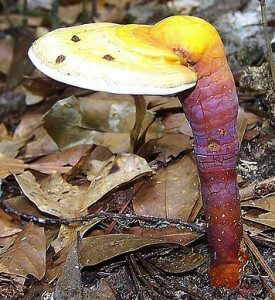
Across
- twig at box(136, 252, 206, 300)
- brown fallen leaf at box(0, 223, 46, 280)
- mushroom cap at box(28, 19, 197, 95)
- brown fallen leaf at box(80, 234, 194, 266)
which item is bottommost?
twig at box(136, 252, 206, 300)

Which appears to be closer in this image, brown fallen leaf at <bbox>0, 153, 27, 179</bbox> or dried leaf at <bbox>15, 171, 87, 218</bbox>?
dried leaf at <bbox>15, 171, 87, 218</bbox>

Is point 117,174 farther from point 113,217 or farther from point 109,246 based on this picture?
point 109,246

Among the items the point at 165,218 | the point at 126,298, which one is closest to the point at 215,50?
the point at 165,218

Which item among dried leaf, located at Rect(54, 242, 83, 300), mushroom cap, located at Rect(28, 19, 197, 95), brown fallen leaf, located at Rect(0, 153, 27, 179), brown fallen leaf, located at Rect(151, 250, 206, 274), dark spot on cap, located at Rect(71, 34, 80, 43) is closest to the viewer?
mushroom cap, located at Rect(28, 19, 197, 95)

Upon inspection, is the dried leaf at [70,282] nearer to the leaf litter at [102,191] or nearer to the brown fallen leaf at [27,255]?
the leaf litter at [102,191]

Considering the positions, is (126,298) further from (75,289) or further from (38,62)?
(38,62)

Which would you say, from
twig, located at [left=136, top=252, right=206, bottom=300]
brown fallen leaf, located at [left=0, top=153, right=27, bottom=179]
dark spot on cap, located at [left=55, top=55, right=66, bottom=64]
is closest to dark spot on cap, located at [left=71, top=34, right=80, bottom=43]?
dark spot on cap, located at [left=55, top=55, right=66, bottom=64]

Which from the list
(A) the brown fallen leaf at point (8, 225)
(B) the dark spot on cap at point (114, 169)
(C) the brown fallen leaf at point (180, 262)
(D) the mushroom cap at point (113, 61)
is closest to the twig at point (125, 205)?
(B) the dark spot on cap at point (114, 169)

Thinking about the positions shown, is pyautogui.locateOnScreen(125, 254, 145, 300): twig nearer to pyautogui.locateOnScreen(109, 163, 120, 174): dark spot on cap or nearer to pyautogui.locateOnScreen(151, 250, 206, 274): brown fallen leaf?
pyautogui.locateOnScreen(151, 250, 206, 274): brown fallen leaf
